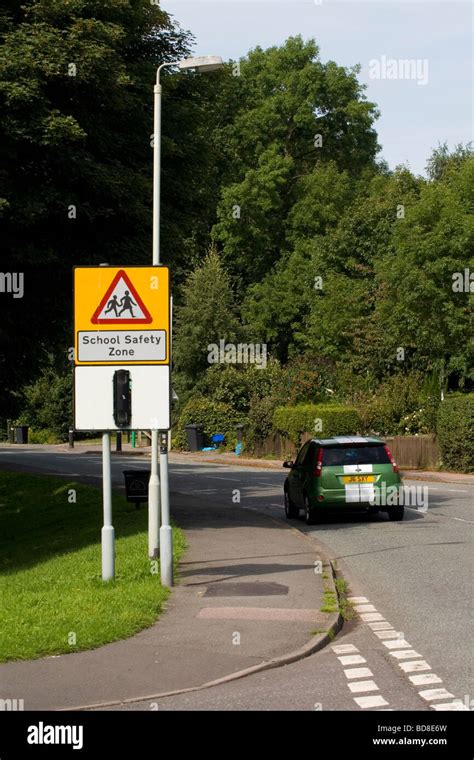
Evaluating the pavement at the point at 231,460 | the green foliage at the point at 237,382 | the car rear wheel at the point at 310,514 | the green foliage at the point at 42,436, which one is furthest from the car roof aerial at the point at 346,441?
the green foliage at the point at 42,436

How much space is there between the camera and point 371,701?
8789mm

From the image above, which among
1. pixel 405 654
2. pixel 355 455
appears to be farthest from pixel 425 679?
pixel 355 455

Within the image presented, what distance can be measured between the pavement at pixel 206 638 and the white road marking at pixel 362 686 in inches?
39.9

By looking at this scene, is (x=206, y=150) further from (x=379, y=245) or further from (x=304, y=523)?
(x=379, y=245)

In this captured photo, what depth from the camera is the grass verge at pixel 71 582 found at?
Result: 11414 mm

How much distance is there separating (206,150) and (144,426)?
1121cm

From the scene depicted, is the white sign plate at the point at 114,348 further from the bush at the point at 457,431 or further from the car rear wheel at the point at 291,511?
the bush at the point at 457,431

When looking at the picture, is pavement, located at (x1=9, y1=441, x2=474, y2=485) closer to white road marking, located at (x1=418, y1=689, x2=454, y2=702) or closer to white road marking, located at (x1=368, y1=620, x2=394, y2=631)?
white road marking, located at (x1=368, y1=620, x2=394, y2=631)

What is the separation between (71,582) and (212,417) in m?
41.8

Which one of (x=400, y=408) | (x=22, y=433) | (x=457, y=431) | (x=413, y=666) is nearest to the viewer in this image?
(x=413, y=666)

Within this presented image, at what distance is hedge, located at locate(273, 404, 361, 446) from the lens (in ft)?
147

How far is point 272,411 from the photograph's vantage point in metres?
50.1

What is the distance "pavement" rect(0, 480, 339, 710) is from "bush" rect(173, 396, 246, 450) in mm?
37798

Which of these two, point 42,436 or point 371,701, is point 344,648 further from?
point 42,436
